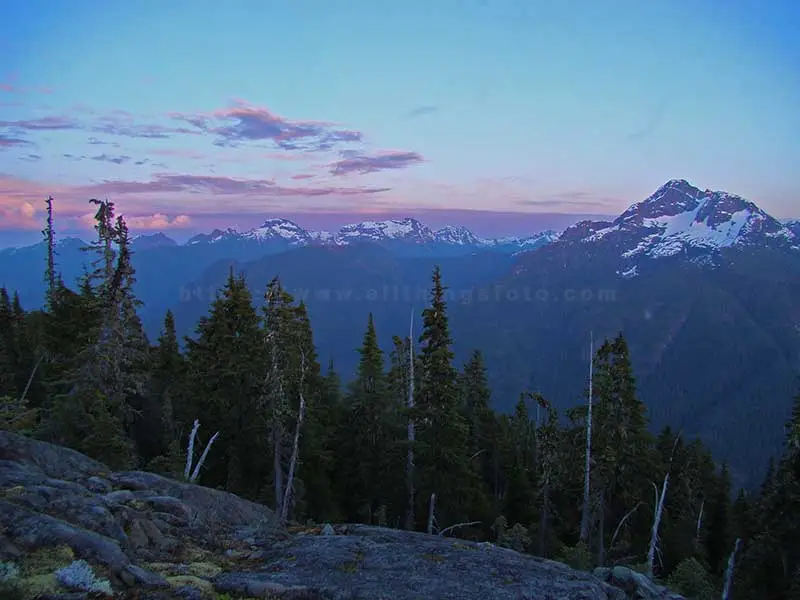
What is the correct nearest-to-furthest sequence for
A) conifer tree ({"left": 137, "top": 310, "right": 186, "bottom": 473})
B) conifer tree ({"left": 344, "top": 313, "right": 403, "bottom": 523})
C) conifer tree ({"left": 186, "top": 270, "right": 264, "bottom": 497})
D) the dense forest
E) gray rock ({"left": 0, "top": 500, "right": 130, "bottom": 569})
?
gray rock ({"left": 0, "top": 500, "right": 130, "bottom": 569})
the dense forest
conifer tree ({"left": 186, "top": 270, "right": 264, "bottom": 497})
conifer tree ({"left": 137, "top": 310, "right": 186, "bottom": 473})
conifer tree ({"left": 344, "top": 313, "right": 403, "bottom": 523})

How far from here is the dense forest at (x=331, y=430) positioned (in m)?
23.0

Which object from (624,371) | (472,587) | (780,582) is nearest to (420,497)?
(624,371)

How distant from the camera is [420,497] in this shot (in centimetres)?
2759

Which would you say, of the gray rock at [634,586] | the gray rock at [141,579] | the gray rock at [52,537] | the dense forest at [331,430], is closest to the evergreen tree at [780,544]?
the dense forest at [331,430]

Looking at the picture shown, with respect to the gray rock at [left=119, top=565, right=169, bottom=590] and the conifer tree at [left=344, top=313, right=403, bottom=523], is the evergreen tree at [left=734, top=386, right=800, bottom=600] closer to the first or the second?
the conifer tree at [left=344, top=313, right=403, bottom=523]

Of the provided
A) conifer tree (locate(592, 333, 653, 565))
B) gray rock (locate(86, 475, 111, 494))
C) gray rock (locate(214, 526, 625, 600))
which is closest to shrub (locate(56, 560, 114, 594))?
gray rock (locate(214, 526, 625, 600))

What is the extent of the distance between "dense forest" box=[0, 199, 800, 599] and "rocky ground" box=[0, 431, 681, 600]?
669 cm

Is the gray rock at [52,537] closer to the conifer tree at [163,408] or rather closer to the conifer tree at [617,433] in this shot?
the conifer tree at [163,408]

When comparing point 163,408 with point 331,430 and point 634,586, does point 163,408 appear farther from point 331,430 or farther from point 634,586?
point 634,586

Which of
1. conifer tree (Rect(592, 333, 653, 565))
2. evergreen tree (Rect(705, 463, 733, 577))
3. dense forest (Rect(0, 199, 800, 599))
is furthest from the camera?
evergreen tree (Rect(705, 463, 733, 577))

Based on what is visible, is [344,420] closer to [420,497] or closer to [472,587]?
[420,497]

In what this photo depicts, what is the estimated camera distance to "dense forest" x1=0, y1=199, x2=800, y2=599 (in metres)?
23.0

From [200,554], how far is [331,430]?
24.4 metres

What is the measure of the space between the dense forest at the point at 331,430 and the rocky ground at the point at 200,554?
6.69 metres
